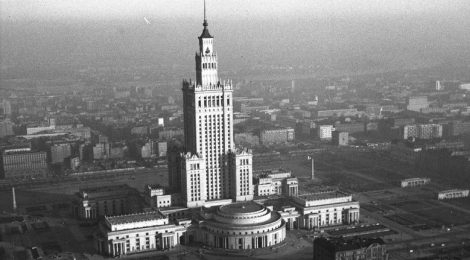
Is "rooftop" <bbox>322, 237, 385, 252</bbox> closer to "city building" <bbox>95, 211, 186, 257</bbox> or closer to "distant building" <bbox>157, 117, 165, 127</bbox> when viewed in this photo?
"city building" <bbox>95, 211, 186, 257</bbox>

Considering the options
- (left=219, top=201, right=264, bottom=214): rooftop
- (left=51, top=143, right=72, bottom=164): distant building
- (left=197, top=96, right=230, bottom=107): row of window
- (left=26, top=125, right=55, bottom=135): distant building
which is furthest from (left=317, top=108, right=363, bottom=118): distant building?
(left=219, top=201, right=264, bottom=214): rooftop

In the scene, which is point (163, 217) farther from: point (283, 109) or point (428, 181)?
point (283, 109)

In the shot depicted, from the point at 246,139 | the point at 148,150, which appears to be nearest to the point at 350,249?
the point at 148,150

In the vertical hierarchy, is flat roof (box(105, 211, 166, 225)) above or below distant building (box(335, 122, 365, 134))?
below

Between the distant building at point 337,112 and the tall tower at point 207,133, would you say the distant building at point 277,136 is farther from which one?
the tall tower at point 207,133

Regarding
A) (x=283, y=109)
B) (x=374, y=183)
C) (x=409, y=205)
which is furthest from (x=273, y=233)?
(x=283, y=109)

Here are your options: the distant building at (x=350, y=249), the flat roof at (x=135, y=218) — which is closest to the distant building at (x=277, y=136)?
the flat roof at (x=135, y=218)
